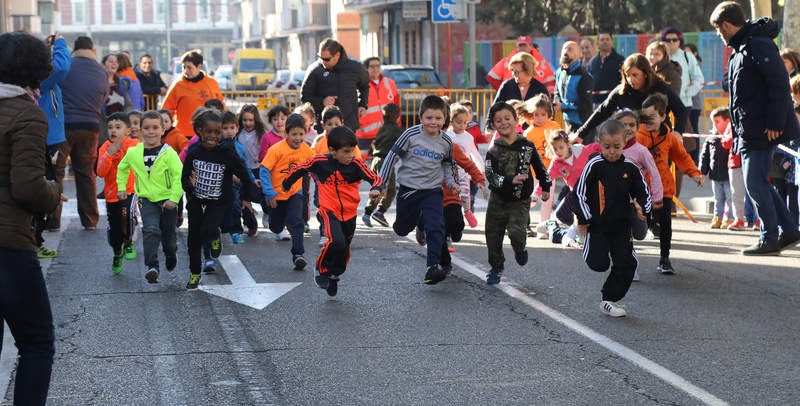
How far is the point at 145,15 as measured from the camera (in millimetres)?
152250

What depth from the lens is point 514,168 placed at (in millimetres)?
9734

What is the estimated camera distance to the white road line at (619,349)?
20.6ft

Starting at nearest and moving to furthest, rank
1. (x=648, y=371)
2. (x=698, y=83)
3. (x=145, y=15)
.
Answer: (x=648, y=371), (x=698, y=83), (x=145, y=15)

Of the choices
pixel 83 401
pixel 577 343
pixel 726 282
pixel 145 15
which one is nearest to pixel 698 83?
pixel 726 282

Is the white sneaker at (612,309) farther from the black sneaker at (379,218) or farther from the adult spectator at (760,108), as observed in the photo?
the black sneaker at (379,218)

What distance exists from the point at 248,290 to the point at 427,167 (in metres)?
1.60

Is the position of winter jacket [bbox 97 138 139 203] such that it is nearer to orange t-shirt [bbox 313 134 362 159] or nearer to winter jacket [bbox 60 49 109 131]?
orange t-shirt [bbox 313 134 362 159]

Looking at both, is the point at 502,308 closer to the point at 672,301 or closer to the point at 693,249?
the point at 672,301

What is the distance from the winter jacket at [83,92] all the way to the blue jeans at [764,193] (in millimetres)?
6436

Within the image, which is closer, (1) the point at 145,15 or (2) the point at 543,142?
(2) the point at 543,142

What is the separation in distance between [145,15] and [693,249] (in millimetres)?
145653

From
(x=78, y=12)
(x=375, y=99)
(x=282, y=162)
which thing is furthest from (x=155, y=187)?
(x=78, y=12)

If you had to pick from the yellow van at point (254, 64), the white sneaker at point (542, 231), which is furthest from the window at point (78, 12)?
the white sneaker at point (542, 231)

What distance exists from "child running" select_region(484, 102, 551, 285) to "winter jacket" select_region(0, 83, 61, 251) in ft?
16.7
